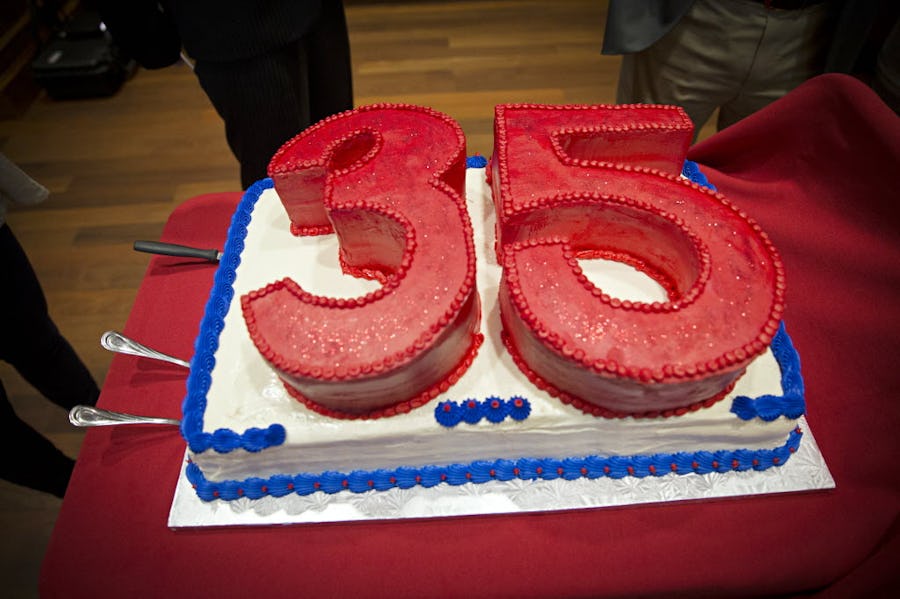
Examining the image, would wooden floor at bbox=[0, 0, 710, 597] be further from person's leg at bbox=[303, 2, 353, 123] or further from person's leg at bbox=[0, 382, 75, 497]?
person's leg at bbox=[303, 2, 353, 123]

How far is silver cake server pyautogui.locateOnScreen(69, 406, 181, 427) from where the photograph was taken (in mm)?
1914

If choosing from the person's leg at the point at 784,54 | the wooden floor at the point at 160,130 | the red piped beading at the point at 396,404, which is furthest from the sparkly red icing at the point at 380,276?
the wooden floor at the point at 160,130

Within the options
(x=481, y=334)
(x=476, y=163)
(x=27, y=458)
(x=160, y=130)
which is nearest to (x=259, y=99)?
(x=476, y=163)

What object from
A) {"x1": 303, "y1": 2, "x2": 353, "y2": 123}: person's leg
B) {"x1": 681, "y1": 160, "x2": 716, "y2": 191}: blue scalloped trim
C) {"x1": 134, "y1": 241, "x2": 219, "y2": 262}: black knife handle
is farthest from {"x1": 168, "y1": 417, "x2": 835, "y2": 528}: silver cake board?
{"x1": 303, "y1": 2, "x2": 353, "y2": 123}: person's leg

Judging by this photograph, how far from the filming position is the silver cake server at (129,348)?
2.05 metres

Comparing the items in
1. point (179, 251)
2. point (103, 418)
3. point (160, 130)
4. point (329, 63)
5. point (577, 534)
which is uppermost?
point (329, 63)

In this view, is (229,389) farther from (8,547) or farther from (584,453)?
(8,547)

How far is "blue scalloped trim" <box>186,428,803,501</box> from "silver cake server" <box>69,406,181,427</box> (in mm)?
353

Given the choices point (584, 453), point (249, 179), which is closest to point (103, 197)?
point (249, 179)

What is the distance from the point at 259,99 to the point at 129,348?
133 centimetres

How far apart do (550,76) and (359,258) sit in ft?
12.6

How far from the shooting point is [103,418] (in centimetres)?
195

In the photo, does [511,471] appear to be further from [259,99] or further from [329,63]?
[329,63]

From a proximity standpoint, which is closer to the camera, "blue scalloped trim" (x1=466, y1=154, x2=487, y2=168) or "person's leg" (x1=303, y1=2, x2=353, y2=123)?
"blue scalloped trim" (x1=466, y1=154, x2=487, y2=168)
